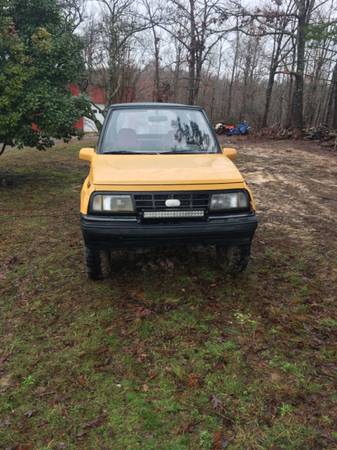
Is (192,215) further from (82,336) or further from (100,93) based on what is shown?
(100,93)

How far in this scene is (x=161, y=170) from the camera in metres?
Answer: 3.76

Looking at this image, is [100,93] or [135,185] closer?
[135,185]

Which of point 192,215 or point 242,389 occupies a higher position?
point 192,215

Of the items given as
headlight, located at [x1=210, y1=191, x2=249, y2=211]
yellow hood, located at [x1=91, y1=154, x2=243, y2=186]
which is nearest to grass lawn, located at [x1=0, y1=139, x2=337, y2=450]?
headlight, located at [x1=210, y1=191, x2=249, y2=211]

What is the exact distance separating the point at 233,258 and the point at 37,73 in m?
5.87

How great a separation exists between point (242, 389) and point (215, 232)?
138 cm

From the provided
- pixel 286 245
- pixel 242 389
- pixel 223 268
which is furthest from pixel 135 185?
pixel 286 245

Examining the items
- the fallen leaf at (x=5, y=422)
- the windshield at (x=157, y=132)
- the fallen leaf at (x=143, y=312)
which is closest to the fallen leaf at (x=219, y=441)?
the fallen leaf at (x=5, y=422)

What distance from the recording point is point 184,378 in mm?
2844

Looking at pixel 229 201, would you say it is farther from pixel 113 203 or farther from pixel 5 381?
pixel 5 381

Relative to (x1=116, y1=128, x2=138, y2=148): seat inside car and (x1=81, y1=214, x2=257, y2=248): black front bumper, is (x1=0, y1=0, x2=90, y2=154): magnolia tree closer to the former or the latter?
(x1=116, y1=128, x2=138, y2=148): seat inside car

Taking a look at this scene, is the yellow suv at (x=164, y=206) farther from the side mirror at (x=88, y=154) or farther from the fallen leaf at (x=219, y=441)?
the fallen leaf at (x=219, y=441)

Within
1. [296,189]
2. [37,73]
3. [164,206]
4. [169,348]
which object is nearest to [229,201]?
[164,206]

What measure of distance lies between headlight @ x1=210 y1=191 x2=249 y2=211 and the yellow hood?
12 centimetres
